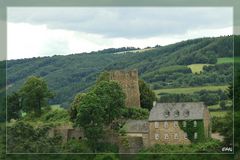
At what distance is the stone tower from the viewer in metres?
38.2

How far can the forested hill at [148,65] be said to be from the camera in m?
52.5

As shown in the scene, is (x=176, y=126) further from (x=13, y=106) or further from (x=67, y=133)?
(x=13, y=106)

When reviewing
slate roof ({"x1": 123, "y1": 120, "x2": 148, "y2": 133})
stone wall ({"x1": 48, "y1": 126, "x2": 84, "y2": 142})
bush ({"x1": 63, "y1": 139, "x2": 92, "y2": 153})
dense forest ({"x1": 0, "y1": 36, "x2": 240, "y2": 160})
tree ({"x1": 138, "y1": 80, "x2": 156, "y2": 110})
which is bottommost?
bush ({"x1": 63, "y1": 139, "x2": 92, "y2": 153})

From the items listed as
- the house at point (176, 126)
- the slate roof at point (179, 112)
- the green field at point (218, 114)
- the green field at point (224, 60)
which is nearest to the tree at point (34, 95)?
the house at point (176, 126)

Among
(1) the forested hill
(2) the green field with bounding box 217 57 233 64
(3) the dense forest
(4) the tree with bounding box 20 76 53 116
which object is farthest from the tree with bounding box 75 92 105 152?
(2) the green field with bounding box 217 57 233 64

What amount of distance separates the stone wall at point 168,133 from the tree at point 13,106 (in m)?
7.01

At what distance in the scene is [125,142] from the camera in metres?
34.4

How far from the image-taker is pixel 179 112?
113 feet

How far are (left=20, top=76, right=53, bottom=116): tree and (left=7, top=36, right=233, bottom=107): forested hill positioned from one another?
11002 mm

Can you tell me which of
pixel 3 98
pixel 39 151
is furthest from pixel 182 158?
pixel 3 98

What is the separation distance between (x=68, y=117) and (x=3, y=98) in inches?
123

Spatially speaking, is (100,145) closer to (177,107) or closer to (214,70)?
(177,107)

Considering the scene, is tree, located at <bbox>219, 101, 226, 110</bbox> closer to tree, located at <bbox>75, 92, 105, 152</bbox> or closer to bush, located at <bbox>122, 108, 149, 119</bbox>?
bush, located at <bbox>122, 108, 149, 119</bbox>

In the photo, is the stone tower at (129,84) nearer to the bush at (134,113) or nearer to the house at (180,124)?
the bush at (134,113)
